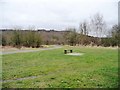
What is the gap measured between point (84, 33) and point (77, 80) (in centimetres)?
3815

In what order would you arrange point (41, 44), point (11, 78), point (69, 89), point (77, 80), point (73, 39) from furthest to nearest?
point (73, 39) < point (41, 44) < point (11, 78) < point (77, 80) < point (69, 89)

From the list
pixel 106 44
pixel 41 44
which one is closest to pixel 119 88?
pixel 106 44

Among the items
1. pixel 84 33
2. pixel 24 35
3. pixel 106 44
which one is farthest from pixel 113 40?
pixel 24 35

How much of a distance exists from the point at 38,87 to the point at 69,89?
0.85 m

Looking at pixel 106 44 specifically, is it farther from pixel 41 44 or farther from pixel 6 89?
pixel 6 89

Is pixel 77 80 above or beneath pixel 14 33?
beneath

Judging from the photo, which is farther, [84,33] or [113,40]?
[84,33]

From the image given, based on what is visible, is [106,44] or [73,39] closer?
[106,44]

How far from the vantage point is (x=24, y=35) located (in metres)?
36.3

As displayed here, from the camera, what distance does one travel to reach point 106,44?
36.0m

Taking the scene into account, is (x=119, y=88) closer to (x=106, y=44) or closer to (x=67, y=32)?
(x=106, y=44)

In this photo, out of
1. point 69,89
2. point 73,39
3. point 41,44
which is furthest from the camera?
point 73,39

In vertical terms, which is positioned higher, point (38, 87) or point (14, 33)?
point (14, 33)

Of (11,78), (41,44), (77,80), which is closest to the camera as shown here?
(77,80)
